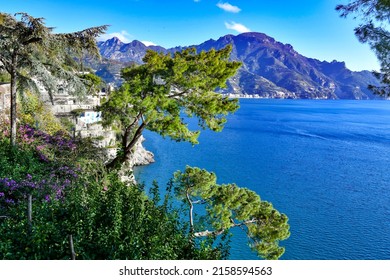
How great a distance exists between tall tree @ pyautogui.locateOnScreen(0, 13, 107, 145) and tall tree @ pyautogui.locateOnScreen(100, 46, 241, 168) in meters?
1.59

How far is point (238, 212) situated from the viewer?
1273 cm

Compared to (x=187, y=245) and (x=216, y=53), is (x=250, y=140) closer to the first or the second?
(x=216, y=53)

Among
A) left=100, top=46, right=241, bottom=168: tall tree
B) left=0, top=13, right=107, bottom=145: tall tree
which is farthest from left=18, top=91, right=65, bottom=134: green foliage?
left=100, top=46, right=241, bottom=168: tall tree

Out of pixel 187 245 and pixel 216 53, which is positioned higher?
pixel 216 53

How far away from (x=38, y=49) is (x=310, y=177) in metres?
32.3

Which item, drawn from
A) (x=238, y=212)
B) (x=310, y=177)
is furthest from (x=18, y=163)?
(x=310, y=177)

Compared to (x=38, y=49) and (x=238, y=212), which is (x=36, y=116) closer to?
(x=38, y=49)

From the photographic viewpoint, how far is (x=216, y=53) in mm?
11922

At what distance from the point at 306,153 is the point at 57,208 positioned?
4583 cm

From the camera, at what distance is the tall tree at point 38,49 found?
10.5 m

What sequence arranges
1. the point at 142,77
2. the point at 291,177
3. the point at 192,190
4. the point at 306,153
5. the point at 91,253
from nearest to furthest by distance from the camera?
the point at 91,253 → the point at 142,77 → the point at 192,190 → the point at 291,177 → the point at 306,153

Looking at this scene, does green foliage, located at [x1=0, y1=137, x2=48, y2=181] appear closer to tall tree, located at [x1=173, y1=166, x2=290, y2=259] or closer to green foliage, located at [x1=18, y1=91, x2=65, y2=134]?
green foliage, located at [x1=18, y1=91, x2=65, y2=134]

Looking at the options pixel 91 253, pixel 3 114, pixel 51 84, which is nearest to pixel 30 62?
pixel 51 84

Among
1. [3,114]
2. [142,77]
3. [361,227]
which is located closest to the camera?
[142,77]
